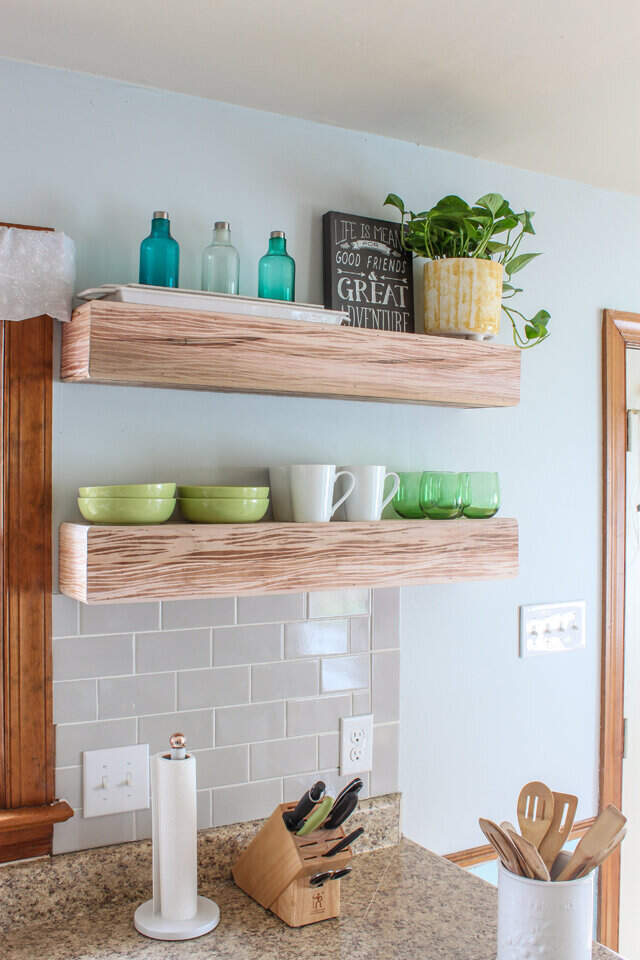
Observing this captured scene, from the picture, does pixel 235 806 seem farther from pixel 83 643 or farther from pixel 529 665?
pixel 529 665

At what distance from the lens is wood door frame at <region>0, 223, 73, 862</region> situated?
4.78 feet

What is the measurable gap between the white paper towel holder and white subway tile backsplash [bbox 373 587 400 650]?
51cm

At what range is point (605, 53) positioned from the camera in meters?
1.47

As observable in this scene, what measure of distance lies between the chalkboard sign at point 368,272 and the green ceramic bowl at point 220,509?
0.48 m

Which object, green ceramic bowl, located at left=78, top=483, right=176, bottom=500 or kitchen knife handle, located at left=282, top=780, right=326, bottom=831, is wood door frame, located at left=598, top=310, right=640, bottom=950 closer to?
kitchen knife handle, located at left=282, top=780, right=326, bottom=831

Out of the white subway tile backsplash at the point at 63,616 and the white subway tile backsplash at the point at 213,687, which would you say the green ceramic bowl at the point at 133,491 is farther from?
the white subway tile backsplash at the point at 213,687

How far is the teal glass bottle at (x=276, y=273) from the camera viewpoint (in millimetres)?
1605

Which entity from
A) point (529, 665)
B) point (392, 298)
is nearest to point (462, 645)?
point (529, 665)

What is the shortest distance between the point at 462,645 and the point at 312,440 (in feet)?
1.91

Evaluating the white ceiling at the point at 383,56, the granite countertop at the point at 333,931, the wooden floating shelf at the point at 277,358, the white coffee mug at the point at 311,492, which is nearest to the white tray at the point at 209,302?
the wooden floating shelf at the point at 277,358

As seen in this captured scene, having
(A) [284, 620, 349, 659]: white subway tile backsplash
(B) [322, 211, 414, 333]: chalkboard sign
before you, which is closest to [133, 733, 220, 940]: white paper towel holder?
(A) [284, 620, 349, 659]: white subway tile backsplash

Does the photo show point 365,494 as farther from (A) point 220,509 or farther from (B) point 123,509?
(B) point 123,509

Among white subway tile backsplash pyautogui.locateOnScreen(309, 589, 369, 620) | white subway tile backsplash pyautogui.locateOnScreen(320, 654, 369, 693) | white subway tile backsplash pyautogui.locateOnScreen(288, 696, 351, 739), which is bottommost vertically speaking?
white subway tile backsplash pyautogui.locateOnScreen(288, 696, 351, 739)

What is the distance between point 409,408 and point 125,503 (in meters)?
0.72
